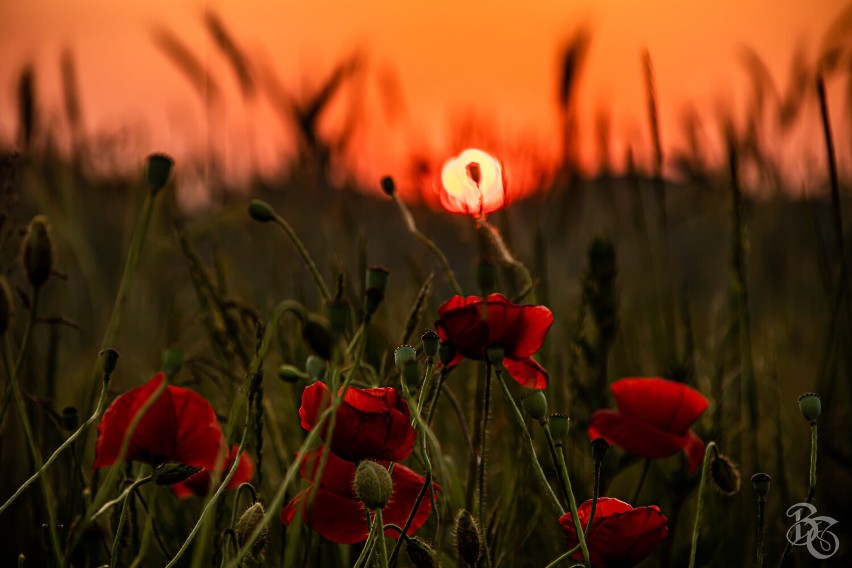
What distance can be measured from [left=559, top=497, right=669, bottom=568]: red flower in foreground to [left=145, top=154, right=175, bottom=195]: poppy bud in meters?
0.35

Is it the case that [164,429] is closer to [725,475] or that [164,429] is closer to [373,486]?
[373,486]

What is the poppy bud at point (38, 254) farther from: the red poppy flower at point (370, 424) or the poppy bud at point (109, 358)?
the red poppy flower at point (370, 424)

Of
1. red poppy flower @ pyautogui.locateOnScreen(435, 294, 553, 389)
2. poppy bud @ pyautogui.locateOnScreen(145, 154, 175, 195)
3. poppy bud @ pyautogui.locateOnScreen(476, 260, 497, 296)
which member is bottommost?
red poppy flower @ pyautogui.locateOnScreen(435, 294, 553, 389)

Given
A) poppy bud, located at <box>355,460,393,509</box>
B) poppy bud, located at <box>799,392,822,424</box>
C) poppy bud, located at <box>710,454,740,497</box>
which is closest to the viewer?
poppy bud, located at <box>355,460,393,509</box>

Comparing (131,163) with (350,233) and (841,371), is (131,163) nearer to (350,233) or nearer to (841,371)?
(350,233)

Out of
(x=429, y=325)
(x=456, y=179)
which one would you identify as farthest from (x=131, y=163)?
(x=456, y=179)

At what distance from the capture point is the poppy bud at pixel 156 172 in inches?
22.9

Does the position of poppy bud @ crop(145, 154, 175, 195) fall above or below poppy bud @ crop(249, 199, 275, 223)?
above

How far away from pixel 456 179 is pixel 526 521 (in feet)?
1.22

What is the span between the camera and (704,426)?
1.12 m

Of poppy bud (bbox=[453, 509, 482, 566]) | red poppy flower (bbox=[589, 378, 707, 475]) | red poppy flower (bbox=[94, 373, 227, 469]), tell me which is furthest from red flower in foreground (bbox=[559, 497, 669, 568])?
red poppy flower (bbox=[94, 373, 227, 469])

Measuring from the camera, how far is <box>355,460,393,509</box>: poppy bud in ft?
1.80

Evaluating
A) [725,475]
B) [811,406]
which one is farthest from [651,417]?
[811,406]

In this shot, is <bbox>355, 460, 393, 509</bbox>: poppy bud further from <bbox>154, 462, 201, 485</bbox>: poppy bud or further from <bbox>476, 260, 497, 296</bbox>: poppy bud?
<bbox>476, 260, 497, 296</bbox>: poppy bud
